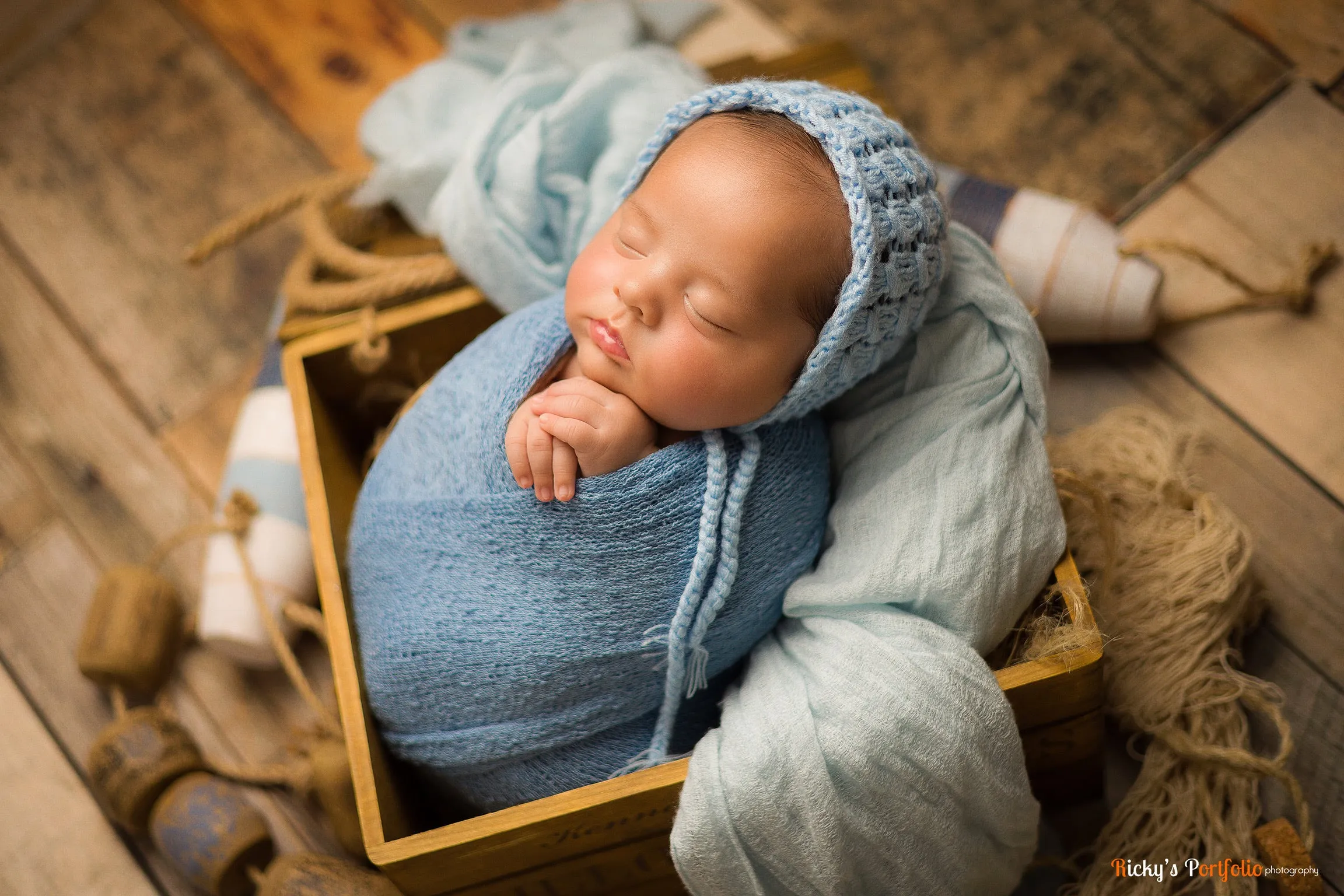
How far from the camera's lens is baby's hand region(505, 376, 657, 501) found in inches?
34.2

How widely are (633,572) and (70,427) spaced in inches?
35.7

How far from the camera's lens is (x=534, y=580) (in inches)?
36.3

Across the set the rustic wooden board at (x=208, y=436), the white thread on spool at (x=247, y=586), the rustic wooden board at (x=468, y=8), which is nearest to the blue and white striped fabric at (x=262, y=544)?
the white thread on spool at (x=247, y=586)

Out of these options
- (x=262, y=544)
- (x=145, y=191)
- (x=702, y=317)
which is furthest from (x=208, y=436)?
(x=702, y=317)

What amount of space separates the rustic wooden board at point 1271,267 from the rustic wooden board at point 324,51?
1.06 meters

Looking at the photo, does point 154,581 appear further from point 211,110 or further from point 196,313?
point 211,110

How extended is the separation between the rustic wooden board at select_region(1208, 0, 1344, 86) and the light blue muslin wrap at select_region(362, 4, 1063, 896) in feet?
2.37

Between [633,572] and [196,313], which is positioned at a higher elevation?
[196,313]

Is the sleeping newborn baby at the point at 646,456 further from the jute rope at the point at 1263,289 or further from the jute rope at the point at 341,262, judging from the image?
the jute rope at the point at 1263,289

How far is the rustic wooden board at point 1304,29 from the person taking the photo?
1376mm

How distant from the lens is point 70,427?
138cm

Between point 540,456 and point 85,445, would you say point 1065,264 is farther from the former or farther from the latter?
point 85,445

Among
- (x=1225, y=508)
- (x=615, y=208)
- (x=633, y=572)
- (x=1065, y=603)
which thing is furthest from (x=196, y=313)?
(x=1225, y=508)

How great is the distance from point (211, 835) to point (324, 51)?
1.09 meters
